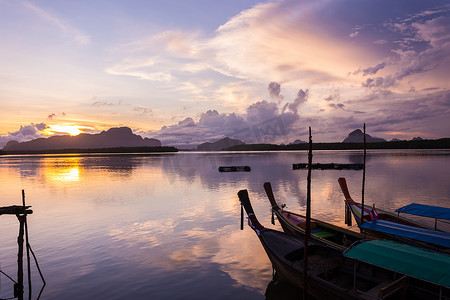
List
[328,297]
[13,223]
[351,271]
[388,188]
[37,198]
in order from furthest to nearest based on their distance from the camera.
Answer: [388,188] → [37,198] → [13,223] → [351,271] → [328,297]

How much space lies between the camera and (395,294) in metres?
10.9

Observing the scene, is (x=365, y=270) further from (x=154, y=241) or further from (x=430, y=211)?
(x=154, y=241)

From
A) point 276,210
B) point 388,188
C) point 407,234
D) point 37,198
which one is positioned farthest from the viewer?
point 388,188

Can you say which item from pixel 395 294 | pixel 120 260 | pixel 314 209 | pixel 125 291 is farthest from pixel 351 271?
pixel 314 209

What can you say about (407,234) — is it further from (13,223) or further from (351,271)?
(13,223)

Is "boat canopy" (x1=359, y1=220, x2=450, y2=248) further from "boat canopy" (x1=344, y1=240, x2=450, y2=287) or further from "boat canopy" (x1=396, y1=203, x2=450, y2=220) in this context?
"boat canopy" (x1=344, y1=240, x2=450, y2=287)

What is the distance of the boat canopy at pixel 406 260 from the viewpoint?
30.9 ft

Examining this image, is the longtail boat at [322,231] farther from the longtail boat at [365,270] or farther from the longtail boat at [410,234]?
the longtail boat at [365,270]

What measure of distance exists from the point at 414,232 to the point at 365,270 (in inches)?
180

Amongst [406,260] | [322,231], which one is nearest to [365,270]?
[406,260]

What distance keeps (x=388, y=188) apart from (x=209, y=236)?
3615 centimetres

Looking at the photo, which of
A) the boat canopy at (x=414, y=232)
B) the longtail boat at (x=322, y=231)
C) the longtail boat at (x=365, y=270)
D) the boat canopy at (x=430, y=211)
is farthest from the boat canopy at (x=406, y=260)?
the boat canopy at (x=430, y=211)

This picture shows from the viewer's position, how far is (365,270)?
1277 cm

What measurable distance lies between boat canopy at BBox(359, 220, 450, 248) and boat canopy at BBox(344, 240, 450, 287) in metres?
3.97
